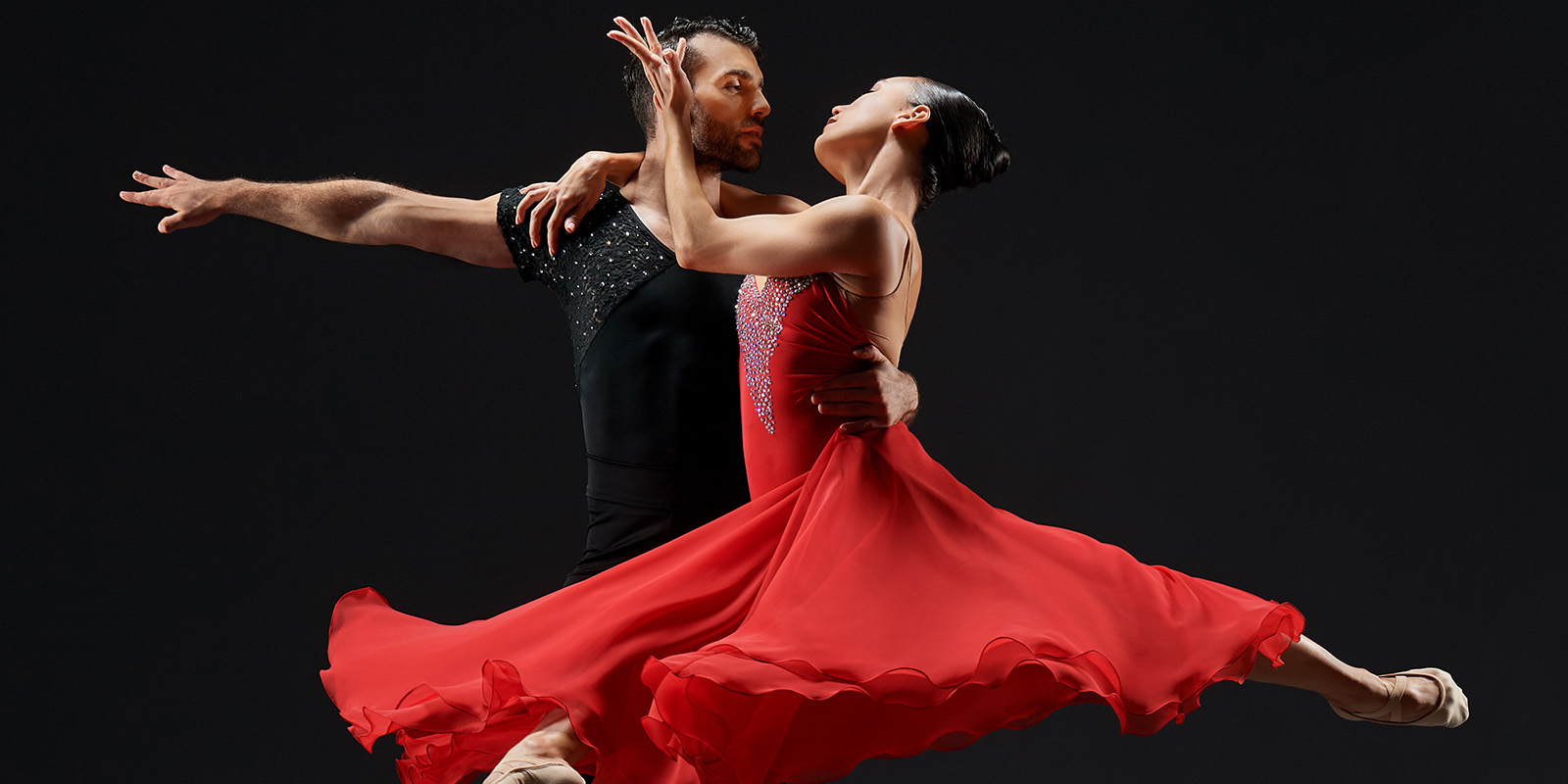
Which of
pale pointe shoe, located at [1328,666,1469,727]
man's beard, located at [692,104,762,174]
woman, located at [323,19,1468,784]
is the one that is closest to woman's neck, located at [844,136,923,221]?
woman, located at [323,19,1468,784]

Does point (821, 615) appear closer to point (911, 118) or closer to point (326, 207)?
point (911, 118)

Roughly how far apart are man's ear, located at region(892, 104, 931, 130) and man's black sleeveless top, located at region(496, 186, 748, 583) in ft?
1.59

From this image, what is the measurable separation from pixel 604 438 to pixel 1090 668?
1.02 metres

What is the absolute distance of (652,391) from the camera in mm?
2521

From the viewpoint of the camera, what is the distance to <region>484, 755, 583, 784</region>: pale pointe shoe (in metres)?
1.86

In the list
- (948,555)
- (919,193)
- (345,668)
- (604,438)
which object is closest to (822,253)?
(919,193)

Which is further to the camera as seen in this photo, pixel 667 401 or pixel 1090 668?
pixel 667 401

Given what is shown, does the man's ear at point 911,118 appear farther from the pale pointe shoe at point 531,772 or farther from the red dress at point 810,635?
the pale pointe shoe at point 531,772

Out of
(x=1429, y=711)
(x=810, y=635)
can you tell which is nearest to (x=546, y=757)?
(x=810, y=635)

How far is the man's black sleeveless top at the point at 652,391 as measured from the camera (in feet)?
8.27

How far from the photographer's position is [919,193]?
7.63ft

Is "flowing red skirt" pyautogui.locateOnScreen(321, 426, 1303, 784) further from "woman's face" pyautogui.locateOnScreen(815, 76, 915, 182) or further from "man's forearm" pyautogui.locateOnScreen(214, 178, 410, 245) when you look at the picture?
"man's forearm" pyautogui.locateOnScreen(214, 178, 410, 245)

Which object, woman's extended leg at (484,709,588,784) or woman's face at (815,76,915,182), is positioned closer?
woman's extended leg at (484,709,588,784)

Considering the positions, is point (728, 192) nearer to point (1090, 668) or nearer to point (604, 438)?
point (604, 438)
